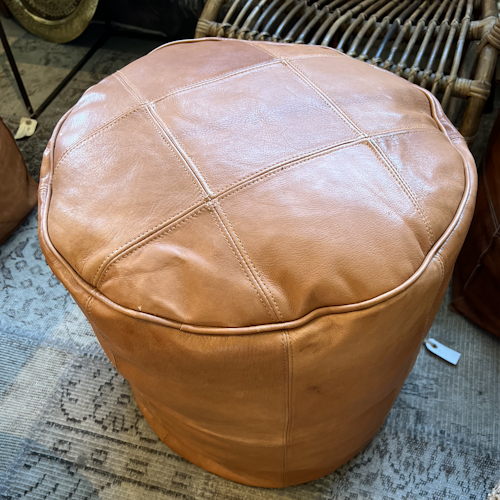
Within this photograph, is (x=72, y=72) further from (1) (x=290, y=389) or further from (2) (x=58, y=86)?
(1) (x=290, y=389)

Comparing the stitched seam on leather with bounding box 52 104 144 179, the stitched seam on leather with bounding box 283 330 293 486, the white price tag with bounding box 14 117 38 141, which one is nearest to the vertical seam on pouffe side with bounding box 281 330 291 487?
the stitched seam on leather with bounding box 283 330 293 486

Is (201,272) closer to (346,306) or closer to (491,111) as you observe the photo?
(346,306)

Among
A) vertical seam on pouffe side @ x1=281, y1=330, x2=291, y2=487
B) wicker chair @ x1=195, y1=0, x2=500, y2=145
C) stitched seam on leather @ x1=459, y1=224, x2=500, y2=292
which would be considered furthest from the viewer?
wicker chair @ x1=195, y1=0, x2=500, y2=145

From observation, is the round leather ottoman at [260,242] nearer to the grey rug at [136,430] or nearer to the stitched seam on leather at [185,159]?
the stitched seam on leather at [185,159]

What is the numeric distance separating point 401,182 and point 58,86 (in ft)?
5.47

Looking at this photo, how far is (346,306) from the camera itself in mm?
608

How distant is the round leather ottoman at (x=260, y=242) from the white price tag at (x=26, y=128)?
103cm

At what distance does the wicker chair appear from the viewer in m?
1.25

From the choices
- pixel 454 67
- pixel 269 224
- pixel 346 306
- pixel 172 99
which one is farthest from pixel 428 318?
pixel 454 67

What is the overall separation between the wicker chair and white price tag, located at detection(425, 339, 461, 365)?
0.57 meters

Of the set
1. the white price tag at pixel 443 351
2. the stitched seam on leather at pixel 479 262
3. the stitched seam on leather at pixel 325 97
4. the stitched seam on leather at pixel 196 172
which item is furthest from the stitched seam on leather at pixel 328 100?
the white price tag at pixel 443 351

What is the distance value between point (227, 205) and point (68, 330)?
77cm

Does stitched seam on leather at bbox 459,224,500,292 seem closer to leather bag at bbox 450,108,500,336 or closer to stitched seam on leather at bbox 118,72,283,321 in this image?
leather bag at bbox 450,108,500,336

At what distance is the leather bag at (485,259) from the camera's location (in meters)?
1.10
